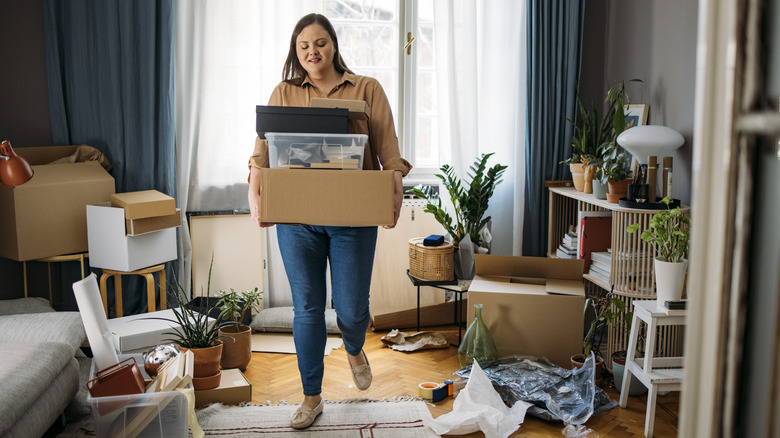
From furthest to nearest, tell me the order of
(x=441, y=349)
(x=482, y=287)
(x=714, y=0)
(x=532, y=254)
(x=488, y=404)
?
1. (x=532, y=254)
2. (x=441, y=349)
3. (x=482, y=287)
4. (x=488, y=404)
5. (x=714, y=0)

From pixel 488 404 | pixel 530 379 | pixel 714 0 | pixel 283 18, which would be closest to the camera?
pixel 714 0

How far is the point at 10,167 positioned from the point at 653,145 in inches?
90.6

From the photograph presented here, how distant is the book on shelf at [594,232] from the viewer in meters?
2.79

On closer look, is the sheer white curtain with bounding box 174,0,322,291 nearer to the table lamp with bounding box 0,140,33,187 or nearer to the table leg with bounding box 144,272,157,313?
the table leg with bounding box 144,272,157,313

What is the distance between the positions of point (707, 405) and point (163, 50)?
3041 mm

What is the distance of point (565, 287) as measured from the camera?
262 cm

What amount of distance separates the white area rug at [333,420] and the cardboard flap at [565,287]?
0.73m

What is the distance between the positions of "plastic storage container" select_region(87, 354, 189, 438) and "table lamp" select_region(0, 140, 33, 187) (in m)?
0.79

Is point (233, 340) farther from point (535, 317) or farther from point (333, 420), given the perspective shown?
point (535, 317)

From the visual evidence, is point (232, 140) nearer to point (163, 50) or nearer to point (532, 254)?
point (163, 50)

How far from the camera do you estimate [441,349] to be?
117 inches

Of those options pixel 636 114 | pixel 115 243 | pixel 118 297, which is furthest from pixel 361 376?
pixel 636 114

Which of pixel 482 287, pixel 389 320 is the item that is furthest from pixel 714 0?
pixel 389 320

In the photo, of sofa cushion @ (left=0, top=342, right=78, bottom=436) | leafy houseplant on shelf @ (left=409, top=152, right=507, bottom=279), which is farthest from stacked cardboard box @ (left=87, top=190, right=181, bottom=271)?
leafy houseplant on shelf @ (left=409, top=152, right=507, bottom=279)
